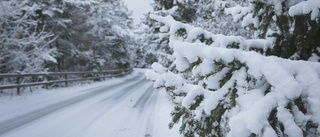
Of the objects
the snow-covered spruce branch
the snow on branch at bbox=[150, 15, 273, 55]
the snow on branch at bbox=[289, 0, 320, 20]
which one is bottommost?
the snow-covered spruce branch

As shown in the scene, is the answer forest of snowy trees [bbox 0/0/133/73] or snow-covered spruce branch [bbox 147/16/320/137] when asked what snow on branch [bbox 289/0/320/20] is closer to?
snow-covered spruce branch [bbox 147/16/320/137]

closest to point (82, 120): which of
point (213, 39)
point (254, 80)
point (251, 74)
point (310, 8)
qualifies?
point (213, 39)

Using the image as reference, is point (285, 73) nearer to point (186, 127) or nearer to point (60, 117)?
point (186, 127)

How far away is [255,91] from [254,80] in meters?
0.12

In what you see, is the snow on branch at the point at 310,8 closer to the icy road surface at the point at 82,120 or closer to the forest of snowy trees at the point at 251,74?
the forest of snowy trees at the point at 251,74

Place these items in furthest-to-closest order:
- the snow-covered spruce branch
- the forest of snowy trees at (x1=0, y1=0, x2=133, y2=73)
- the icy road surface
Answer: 1. the forest of snowy trees at (x1=0, y1=0, x2=133, y2=73)
2. the icy road surface
3. the snow-covered spruce branch

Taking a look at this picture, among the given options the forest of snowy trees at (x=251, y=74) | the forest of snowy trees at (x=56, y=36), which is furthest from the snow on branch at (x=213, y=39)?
the forest of snowy trees at (x=56, y=36)

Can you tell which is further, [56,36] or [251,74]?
[56,36]

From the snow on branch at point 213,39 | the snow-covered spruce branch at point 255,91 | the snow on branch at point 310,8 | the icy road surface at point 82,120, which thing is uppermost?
the snow on branch at point 310,8

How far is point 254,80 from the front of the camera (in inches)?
82.0

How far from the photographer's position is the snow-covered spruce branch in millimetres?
1699

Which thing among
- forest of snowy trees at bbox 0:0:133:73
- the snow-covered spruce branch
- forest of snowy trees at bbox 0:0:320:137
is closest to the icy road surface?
forest of snowy trees at bbox 0:0:320:137

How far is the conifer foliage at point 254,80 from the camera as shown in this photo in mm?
1716

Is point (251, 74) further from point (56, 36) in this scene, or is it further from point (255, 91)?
point (56, 36)
